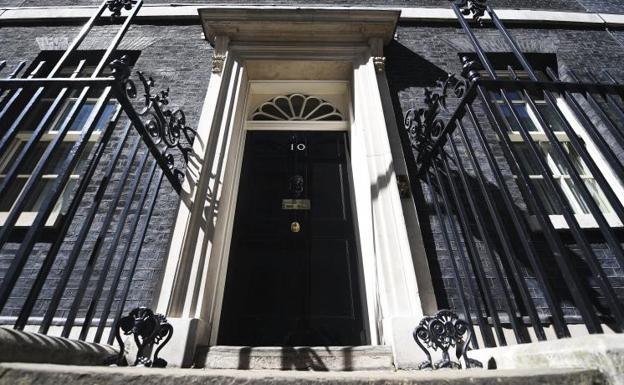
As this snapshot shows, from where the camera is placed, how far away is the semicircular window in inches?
189

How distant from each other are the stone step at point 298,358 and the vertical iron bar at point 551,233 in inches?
53.2

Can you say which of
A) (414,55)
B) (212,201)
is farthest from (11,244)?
(414,55)

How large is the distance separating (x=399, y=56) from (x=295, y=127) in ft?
6.58

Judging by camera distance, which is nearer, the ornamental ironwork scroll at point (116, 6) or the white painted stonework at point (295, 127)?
the white painted stonework at point (295, 127)

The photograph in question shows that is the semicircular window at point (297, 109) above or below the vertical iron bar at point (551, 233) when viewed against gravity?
above

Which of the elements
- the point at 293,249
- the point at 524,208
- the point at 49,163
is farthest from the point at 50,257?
the point at 524,208

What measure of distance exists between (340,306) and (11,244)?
134 inches

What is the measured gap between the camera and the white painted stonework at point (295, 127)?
2594mm

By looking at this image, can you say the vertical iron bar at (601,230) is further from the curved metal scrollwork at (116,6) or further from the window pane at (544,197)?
the curved metal scrollwork at (116,6)

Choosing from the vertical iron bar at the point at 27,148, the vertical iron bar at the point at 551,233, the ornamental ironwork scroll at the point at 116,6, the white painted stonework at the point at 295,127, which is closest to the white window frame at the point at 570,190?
→ the vertical iron bar at the point at 551,233

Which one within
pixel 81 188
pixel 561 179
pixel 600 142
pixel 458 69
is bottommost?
pixel 81 188

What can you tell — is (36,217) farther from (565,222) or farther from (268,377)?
(565,222)

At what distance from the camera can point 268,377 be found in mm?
1039

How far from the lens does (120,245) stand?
3.20 m
